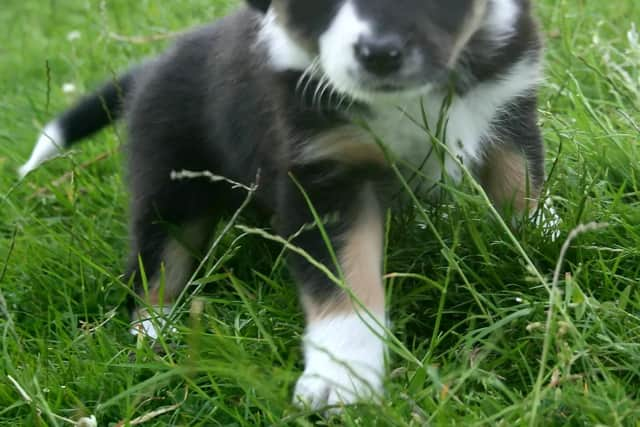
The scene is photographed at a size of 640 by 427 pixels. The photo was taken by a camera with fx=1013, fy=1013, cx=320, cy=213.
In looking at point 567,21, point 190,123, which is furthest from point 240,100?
point 567,21

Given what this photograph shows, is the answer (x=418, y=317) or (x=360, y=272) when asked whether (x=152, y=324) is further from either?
(x=418, y=317)

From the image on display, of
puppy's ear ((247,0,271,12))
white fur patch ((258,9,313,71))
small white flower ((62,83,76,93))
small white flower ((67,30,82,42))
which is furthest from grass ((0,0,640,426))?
small white flower ((67,30,82,42))

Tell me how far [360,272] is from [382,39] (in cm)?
49

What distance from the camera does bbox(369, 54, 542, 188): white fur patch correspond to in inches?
86.3

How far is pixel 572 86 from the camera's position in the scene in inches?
123

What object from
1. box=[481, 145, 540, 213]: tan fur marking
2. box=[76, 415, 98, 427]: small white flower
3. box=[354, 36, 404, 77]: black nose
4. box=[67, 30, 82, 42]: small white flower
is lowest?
box=[67, 30, 82, 42]: small white flower

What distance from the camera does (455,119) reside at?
2250 mm

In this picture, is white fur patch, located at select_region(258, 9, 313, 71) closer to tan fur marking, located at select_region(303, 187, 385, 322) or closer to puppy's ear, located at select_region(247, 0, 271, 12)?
puppy's ear, located at select_region(247, 0, 271, 12)

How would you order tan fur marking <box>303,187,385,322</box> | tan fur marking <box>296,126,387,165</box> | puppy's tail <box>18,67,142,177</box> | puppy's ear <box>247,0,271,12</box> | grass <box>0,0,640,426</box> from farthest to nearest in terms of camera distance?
puppy's tail <box>18,67,142,177</box> → puppy's ear <box>247,0,271,12</box> → tan fur marking <box>296,126,387,165</box> → tan fur marking <box>303,187,385,322</box> → grass <box>0,0,640,426</box>

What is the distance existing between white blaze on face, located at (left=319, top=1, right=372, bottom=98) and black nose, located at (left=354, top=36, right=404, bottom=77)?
17mm

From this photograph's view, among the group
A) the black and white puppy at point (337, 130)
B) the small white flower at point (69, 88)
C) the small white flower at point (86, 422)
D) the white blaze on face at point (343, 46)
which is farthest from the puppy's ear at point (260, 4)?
the small white flower at point (69, 88)

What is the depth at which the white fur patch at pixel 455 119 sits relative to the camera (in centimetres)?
219

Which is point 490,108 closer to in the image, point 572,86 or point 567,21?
point 572,86

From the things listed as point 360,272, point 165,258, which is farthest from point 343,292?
point 165,258
